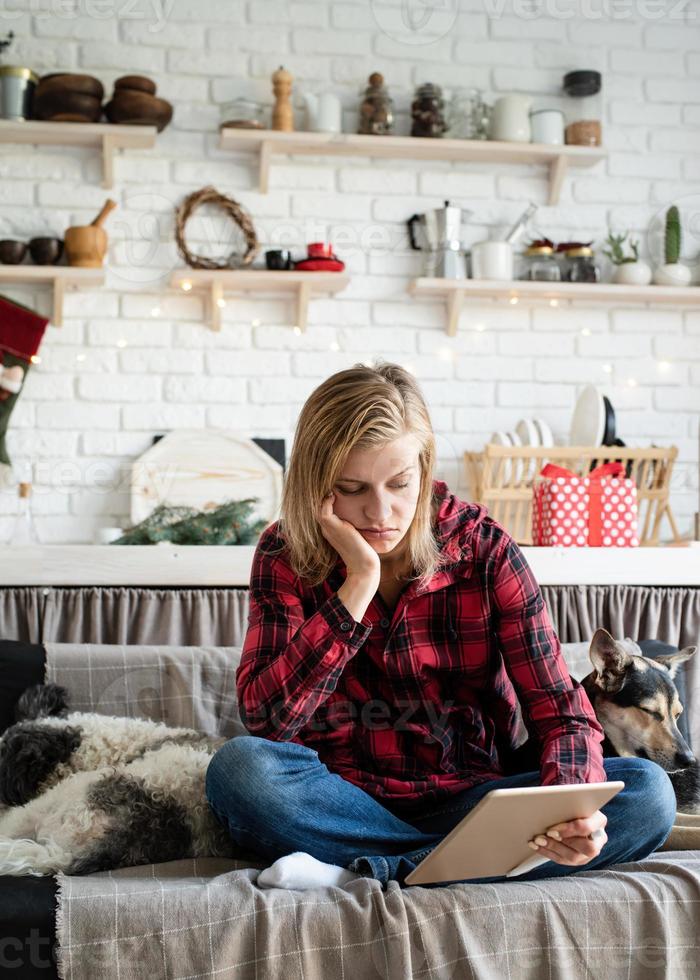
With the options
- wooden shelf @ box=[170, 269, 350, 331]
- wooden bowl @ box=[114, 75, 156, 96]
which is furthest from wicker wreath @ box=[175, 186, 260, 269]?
wooden bowl @ box=[114, 75, 156, 96]

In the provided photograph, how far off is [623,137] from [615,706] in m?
2.04

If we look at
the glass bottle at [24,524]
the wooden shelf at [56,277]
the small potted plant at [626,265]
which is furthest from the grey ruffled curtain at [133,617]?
the small potted plant at [626,265]

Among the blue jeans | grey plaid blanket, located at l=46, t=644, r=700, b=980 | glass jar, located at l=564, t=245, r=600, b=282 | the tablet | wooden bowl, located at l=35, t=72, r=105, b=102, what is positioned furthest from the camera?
glass jar, located at l=564, t=245, r=600, b=282

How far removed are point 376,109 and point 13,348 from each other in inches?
45.5

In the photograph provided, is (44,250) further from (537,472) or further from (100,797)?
(100,797)

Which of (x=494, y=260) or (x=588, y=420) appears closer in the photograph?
(x=588, y=420)

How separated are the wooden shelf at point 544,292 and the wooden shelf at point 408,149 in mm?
287

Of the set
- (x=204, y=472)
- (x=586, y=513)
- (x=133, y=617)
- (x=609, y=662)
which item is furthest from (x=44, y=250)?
(x=609, y=662)

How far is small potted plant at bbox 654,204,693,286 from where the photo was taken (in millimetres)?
3145

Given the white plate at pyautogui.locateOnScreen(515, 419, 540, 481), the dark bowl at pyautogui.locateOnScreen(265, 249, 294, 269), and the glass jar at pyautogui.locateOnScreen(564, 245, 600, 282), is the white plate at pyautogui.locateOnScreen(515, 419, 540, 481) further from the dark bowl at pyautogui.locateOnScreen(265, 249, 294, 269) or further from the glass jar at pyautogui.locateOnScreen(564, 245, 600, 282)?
the dark bowl at pyautogui.locateOnScreen(265, 249, 294, 269)

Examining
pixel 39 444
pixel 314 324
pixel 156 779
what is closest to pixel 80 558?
pixel 156 779

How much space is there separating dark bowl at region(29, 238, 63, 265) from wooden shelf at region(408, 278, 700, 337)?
0.94 meters

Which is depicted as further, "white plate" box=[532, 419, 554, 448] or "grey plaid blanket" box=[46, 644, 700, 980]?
"white plate" box=[532, 419, 554, 448]

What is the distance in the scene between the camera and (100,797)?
1.51m
